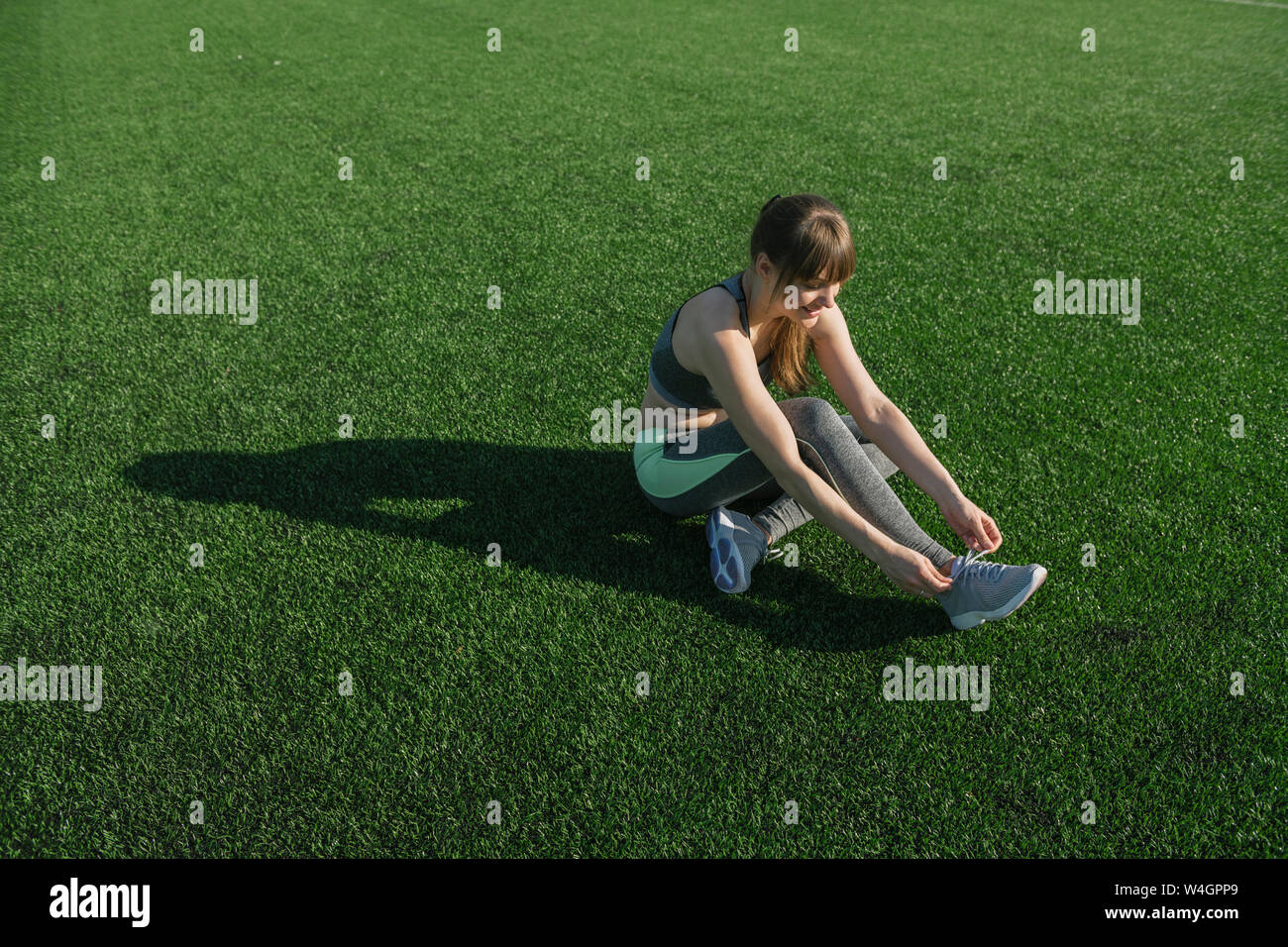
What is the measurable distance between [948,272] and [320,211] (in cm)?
428

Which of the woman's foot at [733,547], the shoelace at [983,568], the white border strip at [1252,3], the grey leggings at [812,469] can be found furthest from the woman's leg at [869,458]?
the white border strip at [1252,3]

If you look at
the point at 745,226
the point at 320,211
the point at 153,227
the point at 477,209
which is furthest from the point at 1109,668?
the point at 153,227

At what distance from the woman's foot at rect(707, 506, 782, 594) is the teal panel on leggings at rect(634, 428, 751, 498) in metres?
0.17

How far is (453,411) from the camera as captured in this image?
14.7ft

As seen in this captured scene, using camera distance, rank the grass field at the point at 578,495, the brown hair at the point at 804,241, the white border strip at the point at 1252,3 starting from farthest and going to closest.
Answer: the white border strip at the point at 1252,3 < the brown hair at the point at 804,241 < the grass field at the point at 578,495

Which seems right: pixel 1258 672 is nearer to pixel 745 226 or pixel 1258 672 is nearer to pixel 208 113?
pixel 745 226

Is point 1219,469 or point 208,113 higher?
point 208,113

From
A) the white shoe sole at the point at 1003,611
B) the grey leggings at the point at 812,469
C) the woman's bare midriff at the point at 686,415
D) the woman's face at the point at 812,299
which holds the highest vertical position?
the woman's face at the point at 812,299

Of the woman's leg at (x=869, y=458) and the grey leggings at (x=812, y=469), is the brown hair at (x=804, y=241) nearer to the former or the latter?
the grey leggings at (x=812, y=469)

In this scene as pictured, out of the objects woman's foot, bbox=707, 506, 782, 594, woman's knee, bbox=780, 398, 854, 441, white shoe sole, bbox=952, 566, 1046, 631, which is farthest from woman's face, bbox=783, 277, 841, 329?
white shoe sole, bbox=952, 566, 1046, 631

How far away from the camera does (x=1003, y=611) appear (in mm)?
3131

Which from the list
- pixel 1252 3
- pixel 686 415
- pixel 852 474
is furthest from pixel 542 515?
pixel 1252 3

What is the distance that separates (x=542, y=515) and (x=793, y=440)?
1202 mm

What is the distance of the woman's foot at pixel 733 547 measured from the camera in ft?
11.1
